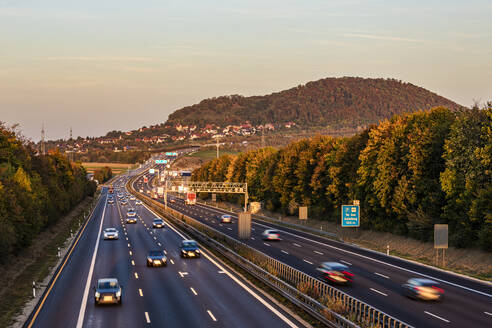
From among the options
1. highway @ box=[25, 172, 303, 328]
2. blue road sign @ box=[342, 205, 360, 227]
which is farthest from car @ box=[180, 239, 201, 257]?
blue road sign @ box=[342, 205, 360, 227]

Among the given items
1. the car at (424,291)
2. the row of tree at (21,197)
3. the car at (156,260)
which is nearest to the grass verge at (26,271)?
the row of tree at (21,197)

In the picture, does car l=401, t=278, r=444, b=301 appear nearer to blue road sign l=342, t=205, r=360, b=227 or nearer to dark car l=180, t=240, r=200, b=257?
dark car l=180, t=240, r=200, b=257

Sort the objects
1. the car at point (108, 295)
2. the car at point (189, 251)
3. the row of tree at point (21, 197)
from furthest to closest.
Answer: the car at point (189, 251), the row of tree at point (21, 197), the car at point (108, 295)

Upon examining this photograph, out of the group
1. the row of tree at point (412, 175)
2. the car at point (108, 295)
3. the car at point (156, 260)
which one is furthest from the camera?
the row of tree at point (412, 175)

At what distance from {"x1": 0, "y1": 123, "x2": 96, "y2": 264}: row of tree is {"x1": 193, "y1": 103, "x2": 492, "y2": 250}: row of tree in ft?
124

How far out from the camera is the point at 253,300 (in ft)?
99.5

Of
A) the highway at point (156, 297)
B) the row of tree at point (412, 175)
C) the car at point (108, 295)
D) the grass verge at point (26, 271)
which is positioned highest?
the row of tree at point (412, 175)

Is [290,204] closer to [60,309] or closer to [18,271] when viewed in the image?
[18,271]

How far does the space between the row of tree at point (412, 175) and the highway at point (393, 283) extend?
614cm

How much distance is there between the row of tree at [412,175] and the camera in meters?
46.7

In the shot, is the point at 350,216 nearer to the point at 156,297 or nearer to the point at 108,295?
the point at 156,297

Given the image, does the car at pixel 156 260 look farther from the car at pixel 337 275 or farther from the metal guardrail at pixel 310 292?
the car at pixel 337 275

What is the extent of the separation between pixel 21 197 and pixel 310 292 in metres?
35.4

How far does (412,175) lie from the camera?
58125 mm
